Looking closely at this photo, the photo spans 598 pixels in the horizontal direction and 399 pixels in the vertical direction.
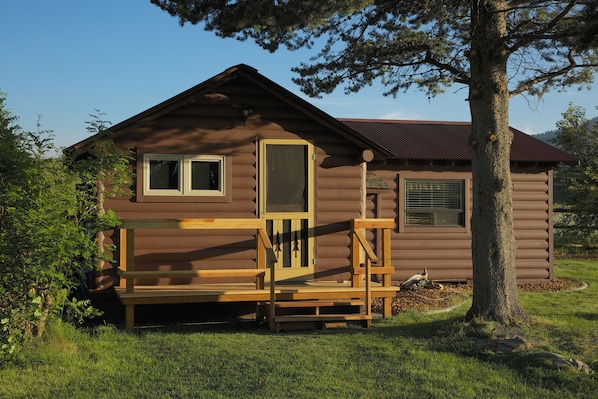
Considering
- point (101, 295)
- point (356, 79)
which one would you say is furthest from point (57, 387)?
point (356, 79)

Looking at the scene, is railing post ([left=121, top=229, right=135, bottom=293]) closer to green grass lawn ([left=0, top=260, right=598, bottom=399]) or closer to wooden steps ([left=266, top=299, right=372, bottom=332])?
green grass lawn ([left=0, top=260, right=598, bottom=399])

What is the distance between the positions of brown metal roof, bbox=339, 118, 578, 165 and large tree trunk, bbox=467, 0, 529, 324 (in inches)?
209

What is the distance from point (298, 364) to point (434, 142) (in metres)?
10.4

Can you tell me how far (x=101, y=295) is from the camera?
1038 centimetres

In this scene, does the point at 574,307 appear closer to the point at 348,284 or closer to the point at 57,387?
the point at 348,284

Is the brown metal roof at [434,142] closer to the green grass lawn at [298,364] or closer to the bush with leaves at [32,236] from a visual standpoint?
the green grass lawn at [298,364]

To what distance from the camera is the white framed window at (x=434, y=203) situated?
15594mm

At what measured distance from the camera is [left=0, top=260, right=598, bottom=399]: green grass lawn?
616cm

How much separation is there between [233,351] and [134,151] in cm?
422

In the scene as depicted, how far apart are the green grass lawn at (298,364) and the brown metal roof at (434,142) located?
6.49 m

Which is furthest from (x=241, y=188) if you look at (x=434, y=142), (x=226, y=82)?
(x=434, y=142)

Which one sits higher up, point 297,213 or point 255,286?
point 297,213

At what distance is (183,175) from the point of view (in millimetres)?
10805

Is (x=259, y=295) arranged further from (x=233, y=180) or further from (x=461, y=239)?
(x=461, y=239)
